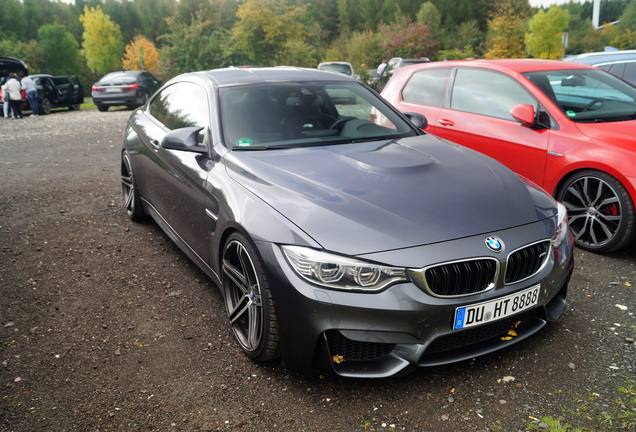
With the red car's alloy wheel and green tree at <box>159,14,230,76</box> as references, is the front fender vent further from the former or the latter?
green tree at <box>159,14,230,76</box>

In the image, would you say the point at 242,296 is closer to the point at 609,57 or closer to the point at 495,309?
the point at 495,309

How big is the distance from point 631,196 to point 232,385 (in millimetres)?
3325

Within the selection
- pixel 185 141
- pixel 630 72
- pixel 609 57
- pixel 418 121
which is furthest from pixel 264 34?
pixel 185 141

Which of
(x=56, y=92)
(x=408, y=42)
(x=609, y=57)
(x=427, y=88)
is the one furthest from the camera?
(x=408, y=42)

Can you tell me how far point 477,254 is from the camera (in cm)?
255

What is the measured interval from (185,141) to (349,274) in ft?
5.54

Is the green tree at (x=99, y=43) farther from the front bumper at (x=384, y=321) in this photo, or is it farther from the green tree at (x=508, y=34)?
the front bumper at (x=384, y=321)

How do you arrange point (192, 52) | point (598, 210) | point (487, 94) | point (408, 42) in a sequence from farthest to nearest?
point (408, 42) < point (192, 52) < point (487, 94) < point (598, 210)

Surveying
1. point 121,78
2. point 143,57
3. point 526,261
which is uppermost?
point 526,261

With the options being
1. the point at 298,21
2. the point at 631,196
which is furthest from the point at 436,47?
the point at 631,196

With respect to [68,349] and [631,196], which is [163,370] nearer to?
[68,349]

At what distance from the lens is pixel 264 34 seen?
48938mm

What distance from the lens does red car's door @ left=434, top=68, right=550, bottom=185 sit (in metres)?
4.91

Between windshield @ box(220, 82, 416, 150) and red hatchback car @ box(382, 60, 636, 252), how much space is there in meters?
1.43
